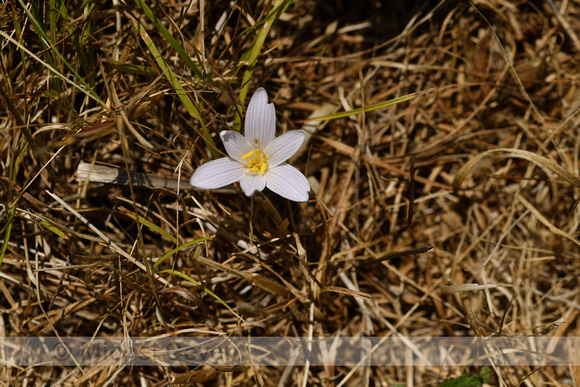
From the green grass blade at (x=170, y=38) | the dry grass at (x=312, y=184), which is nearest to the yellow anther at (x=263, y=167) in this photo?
the dry grass at (x=312, y=184)

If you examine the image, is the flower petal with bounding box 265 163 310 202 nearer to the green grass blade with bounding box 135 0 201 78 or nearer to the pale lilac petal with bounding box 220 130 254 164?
the pale lilac petal with bounding box 220 130 254 164

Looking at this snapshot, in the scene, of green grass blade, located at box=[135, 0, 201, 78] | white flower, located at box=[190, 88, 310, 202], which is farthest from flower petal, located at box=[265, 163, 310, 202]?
green grass blade, located at box=[135, 0, 201, 78]

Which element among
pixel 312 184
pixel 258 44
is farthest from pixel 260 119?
pixel 312 184

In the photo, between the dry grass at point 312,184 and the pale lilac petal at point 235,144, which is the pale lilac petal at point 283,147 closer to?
the pale lilac petal at point 235,144

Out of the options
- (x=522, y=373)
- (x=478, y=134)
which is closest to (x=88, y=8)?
(x=478, y=134)

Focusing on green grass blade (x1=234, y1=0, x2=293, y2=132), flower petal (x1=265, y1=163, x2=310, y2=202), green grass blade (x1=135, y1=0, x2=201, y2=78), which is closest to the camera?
flower petal (x1=265, y1=163, x2=310, y2=202)
